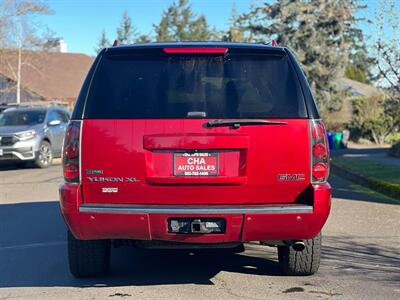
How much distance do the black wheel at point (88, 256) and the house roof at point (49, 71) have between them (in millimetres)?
30322

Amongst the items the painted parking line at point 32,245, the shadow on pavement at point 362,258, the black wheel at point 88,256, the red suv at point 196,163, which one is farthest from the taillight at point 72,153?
the shadow on pavement at point 362,258

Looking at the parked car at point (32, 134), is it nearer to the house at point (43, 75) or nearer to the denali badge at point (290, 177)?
the denali badge at point (290, 177)

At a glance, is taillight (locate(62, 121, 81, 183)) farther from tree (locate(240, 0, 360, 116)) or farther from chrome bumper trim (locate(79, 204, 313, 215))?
tree (locate(240, 0, 360, 116))

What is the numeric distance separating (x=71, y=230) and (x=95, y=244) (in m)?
0.47

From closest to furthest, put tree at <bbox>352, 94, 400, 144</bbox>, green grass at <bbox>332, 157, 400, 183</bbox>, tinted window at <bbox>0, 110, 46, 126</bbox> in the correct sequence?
1. green grass at <bbox>332, 157, 400, 183</bbox>
2. tinted window at <bbox>0, 110, 46, 126</bbox>
3. tree at <bbox>352, 94, 400, 144</bbox>

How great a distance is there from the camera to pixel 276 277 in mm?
6238

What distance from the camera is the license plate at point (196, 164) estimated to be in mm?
5227

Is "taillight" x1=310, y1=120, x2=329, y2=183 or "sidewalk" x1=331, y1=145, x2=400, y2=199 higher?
"taillight" x1=310, y1=120, x2=329, y2=183

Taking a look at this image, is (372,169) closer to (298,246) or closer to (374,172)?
(374,172)

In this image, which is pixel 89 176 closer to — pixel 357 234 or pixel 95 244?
pixel 95 244

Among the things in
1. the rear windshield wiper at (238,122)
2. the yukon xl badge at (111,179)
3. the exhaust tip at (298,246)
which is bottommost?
the exhaust tip at (298,246)

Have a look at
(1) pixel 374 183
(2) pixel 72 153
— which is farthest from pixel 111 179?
(1) pixel 374 183

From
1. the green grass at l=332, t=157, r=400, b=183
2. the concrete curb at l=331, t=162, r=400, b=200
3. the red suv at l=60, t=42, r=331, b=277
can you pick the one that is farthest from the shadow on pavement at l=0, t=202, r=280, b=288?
the green grass at l=332, t=157, r=400, b=183

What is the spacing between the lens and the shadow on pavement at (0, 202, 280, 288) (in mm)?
6156
